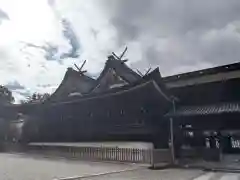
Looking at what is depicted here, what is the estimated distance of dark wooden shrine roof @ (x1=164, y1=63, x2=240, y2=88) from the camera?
18.7m

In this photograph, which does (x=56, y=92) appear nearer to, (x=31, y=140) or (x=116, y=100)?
(x=31, y=140)

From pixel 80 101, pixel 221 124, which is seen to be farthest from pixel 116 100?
pixel 221 124

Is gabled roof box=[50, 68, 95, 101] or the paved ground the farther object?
gabled roof box=[50, 68, 95, 101]

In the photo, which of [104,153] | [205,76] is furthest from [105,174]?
[205,76]

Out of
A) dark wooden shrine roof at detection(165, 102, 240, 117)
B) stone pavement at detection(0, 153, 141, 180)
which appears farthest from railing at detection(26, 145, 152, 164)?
dark wooden shrine roof at detection(165, 102, 240, 117)

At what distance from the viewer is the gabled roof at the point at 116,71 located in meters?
24.0

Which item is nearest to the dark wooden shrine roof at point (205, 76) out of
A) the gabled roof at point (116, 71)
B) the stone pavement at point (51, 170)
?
the gabled roof at point (116, 71)

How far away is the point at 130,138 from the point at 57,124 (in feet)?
27.4

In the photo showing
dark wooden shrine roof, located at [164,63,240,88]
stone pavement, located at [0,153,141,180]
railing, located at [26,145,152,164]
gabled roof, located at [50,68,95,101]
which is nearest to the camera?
stone pavement, located at [0,153,141,180]

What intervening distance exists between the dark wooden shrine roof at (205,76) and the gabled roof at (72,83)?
9547 millimetres

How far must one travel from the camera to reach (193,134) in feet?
60.3

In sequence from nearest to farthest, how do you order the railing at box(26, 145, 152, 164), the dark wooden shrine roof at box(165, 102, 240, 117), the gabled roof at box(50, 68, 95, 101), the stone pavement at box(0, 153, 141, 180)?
1. the stone pavement at box(0, 153, 141, 180)
2. the railing at box(26, 145, 152, 164)
3. the dark wooden shrine roof at box(165, 102, 240, 117)
4. the gabled roof at box(50, 68, 95, 101)

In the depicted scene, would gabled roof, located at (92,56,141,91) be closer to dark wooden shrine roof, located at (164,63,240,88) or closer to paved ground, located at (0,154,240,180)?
dark wooden shrine roof, located at (164,63,240,88)

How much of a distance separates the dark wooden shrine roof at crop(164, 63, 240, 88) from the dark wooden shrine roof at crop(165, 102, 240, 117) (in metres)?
1.98
